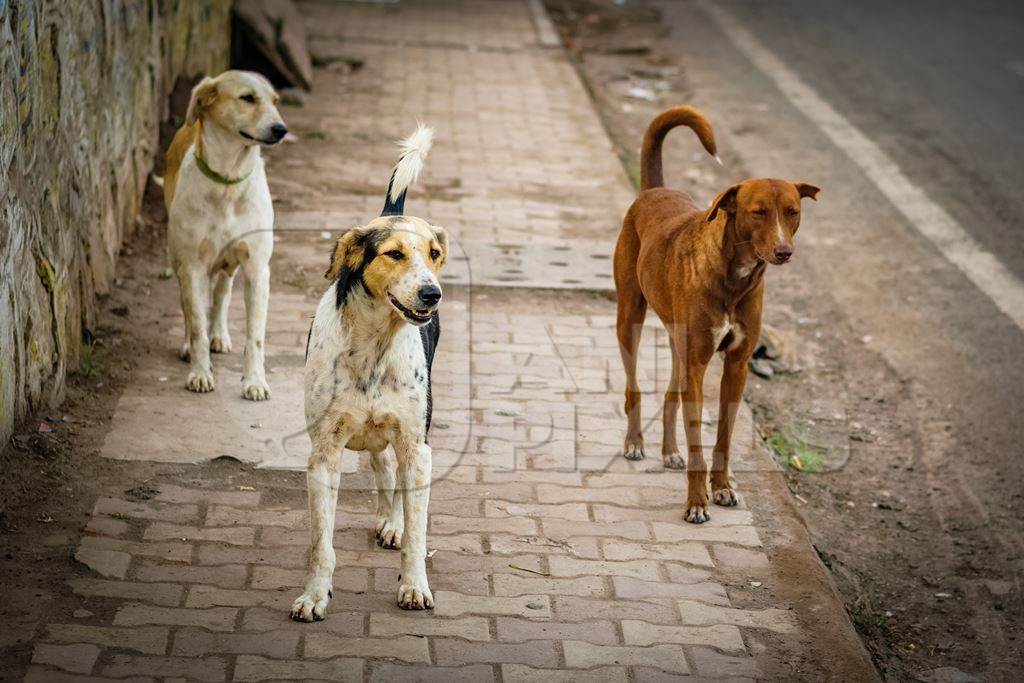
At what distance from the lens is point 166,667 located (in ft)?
13.5

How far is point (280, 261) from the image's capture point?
8156 mm

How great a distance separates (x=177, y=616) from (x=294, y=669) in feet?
1.80

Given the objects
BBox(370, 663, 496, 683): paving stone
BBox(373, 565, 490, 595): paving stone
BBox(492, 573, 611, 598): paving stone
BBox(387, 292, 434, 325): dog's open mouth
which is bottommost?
BBox(373, 565, 490, 595): paving stone

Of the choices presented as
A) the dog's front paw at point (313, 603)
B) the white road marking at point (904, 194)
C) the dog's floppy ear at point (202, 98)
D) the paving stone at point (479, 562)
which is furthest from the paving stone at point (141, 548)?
the white road marking at point (904, 194)

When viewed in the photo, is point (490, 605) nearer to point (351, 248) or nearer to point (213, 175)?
point (351, 248)

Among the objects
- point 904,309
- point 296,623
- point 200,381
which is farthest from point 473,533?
point 904,309

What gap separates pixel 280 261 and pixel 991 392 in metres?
4.60

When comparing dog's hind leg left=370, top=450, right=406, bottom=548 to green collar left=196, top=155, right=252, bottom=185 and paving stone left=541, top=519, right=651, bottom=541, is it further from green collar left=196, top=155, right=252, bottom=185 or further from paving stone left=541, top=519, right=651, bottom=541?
green collar left=196, top=155, right=252, bottom=185

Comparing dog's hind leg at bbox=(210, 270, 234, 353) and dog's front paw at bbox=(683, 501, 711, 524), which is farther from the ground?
dog's front paw at bbox=(683, 501, 711, 524)

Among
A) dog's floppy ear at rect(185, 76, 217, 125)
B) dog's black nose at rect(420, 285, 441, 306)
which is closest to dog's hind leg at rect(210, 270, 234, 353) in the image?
dog's floppy ear at rect(185, 76, 217, 125)

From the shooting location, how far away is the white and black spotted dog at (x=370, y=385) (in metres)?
4.41

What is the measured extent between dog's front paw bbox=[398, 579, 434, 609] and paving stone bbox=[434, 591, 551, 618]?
56 millimetres

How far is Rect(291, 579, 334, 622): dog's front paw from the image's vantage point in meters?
4.45

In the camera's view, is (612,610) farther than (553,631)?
Yes
